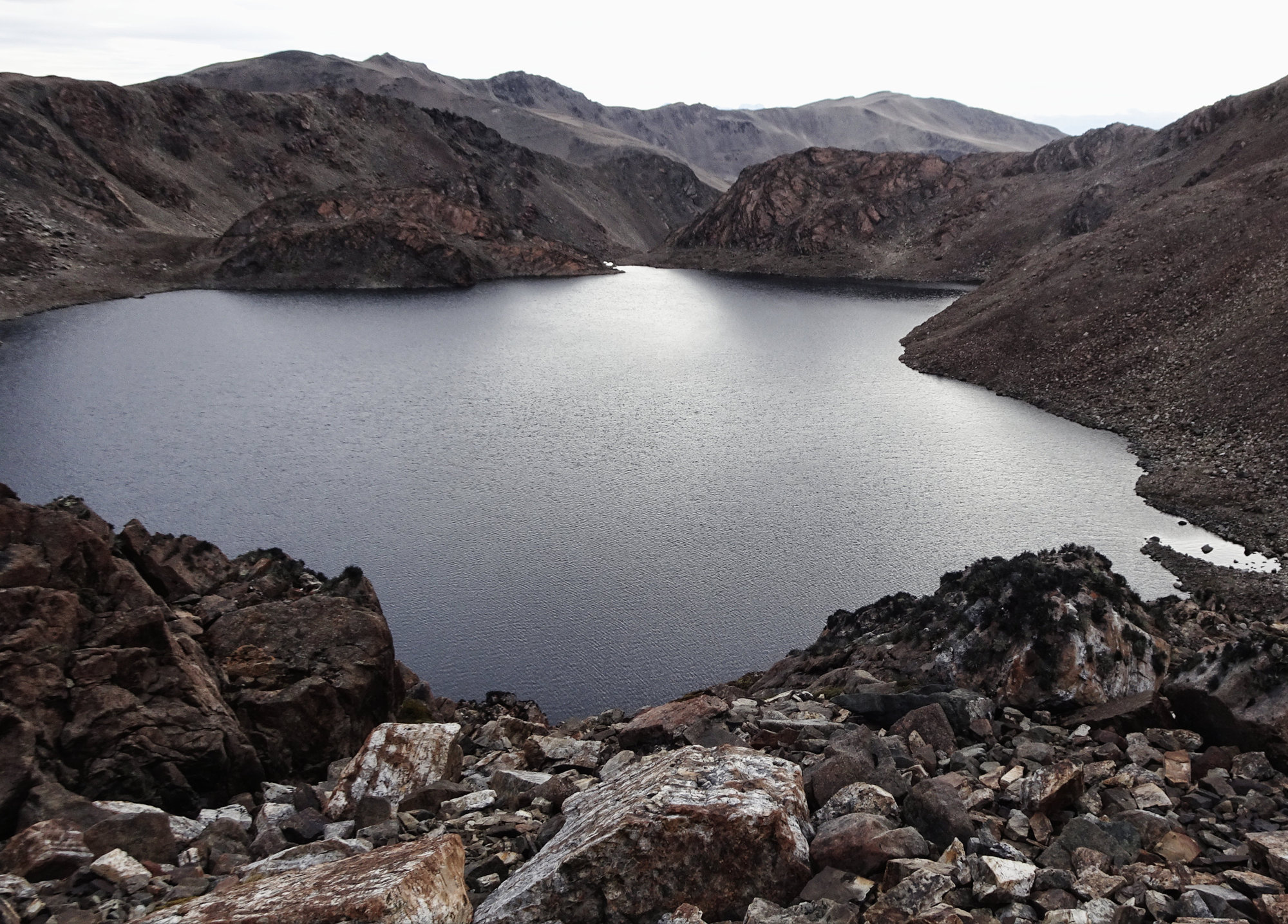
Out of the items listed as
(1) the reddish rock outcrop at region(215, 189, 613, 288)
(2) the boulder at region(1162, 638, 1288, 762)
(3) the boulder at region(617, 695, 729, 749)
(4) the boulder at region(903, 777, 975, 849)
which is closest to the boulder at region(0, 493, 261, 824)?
(3) the boulder at region(617, 695, 729, 749)

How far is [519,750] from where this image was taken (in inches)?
593

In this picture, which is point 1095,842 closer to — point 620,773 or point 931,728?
point 931,728

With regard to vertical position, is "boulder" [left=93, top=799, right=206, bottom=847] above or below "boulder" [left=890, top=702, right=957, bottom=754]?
below

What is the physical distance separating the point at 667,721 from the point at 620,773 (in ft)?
14.3

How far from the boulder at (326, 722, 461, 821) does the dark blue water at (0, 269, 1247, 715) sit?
9.85m

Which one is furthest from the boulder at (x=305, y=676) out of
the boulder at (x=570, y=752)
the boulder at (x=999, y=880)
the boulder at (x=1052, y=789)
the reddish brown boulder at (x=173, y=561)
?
the boulder at (x=1052, y=789)

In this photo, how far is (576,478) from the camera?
3872 cm

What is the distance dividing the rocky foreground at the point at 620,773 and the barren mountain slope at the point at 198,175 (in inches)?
3475

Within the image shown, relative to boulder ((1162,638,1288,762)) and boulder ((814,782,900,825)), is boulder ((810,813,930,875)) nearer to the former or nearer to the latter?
boulder ((814,782,900,825))

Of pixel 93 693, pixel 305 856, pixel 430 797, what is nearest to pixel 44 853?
pixel 305 856

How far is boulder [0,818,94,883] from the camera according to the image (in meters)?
9.11

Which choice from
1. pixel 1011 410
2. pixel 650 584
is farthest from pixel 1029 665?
pixel 1011 410

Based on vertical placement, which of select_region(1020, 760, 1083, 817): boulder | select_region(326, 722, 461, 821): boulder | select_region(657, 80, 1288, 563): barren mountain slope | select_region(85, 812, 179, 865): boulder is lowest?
select_region(326, 722, 461, 821): boulder

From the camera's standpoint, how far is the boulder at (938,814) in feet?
30.6
